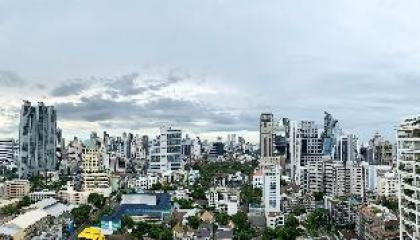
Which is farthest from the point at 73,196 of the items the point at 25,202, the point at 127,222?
the point at 127,222

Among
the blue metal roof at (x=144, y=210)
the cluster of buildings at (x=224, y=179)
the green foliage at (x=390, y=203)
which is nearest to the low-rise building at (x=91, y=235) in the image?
the cluster of buildings at (x=224, y=179)

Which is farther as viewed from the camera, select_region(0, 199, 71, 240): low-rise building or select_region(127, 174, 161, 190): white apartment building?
select_region(127, 174, 161, 190): white apartment building

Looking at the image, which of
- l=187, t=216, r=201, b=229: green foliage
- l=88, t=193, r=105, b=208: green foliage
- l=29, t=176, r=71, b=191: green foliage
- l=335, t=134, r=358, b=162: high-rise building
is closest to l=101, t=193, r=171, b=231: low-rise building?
l=187, t=216, r=201, b=229: green foliage

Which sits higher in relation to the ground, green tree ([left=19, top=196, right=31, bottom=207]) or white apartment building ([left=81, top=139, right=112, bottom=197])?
white apartment building ([left=81, top=139, right=112, bottom=197])

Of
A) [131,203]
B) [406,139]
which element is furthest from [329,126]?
[406,139]

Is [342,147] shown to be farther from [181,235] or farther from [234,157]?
[181,235]

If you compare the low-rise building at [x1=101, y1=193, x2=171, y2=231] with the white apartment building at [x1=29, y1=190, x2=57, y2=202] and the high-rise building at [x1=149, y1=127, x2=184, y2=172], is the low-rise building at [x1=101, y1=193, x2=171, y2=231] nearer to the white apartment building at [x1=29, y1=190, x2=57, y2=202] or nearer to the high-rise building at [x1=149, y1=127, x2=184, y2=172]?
the white apartment building at [x1=29, y1=190, x2=57, y2=202]
